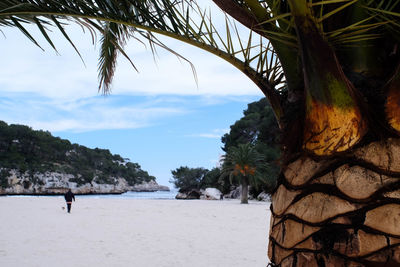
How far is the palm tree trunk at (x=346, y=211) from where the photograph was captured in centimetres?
133

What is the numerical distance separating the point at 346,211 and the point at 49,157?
6063cm

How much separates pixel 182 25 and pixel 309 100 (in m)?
0.91

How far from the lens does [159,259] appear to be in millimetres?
6074

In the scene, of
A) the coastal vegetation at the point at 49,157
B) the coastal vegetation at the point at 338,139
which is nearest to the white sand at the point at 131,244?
the coastal vegetation at the point at 338,139

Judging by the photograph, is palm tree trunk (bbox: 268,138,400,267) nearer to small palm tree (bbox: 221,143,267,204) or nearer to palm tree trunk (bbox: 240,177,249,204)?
small palm tree (bbox: 221,143,267,204)

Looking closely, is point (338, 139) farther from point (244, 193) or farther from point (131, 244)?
point (244, 193)

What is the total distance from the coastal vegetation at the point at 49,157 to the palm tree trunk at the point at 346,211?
176ft

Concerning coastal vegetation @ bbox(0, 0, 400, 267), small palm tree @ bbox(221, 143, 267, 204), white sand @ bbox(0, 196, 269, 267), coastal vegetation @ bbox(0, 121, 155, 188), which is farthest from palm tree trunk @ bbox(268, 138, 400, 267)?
coastal vegetation @ bbox(0, 121, 155, 188)

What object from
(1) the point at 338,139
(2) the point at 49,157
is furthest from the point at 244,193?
(2) the point at 49,157

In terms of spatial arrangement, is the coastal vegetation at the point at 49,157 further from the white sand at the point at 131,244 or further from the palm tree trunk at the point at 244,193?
the white sand at the point at 131,244

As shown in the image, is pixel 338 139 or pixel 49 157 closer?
pixel 338 139

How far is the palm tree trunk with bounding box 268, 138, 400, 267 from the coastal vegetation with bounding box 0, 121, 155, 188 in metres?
53.8

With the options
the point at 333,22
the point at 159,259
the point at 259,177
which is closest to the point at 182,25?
the point at 333,22

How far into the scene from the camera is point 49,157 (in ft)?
186
